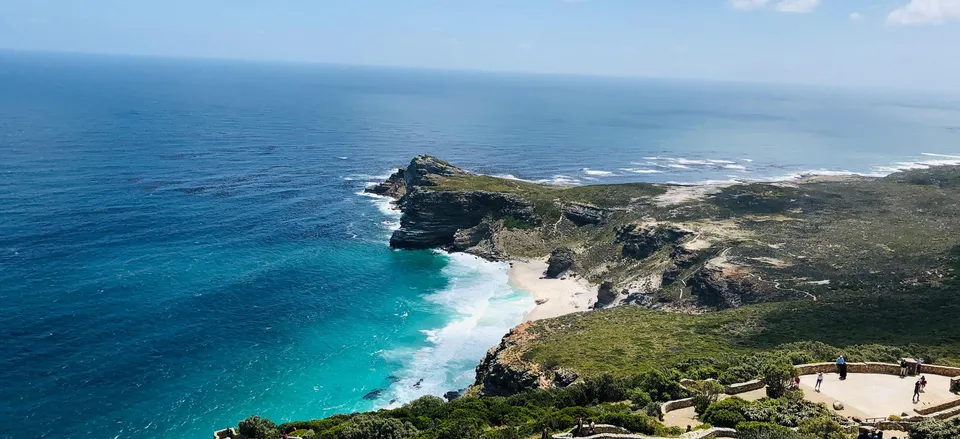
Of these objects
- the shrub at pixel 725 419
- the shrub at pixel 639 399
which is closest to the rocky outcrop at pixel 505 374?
the shrub at pixel 639 399

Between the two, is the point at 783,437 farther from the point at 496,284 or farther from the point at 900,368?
the point at 496,284

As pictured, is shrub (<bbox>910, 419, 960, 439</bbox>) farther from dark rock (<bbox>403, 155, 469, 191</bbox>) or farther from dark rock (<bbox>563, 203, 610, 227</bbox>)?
dark rock (<bbox>403, 155, 469, 191</bbox>)

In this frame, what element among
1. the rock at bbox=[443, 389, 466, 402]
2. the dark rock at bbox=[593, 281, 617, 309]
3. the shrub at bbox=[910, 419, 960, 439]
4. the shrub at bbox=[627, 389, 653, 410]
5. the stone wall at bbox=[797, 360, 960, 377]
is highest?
the shrub at bbox=[910, 419, 960, 439]

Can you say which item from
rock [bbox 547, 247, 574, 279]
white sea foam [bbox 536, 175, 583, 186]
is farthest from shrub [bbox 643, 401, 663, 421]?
white sea foam [bbox 536, 175, 583, 186]

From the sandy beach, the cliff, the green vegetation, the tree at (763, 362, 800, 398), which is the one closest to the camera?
the green vegetation

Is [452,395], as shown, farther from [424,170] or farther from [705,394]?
[424,170]

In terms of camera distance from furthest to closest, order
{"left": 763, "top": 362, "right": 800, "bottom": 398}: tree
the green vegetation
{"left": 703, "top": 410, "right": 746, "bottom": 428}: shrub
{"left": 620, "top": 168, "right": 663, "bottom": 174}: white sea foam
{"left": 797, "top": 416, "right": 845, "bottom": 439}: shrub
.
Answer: {"left": 620, "top": 168, "right": 663, "bottom": 174}: white sea foam → {"left": 763, "top": 362, "right": 800, "bottom": 398}: tree → the green vegetation → {"left": 703, "top": 410, "right": 746, "bottom": 428}: shrub → {"left": 797, "top": 416, "right": 845, "bottom": 439}: shrub

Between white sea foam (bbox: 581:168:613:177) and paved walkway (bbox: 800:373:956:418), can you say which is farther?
white sea foam (bbox: 581:168:613:177)
